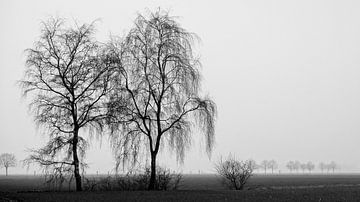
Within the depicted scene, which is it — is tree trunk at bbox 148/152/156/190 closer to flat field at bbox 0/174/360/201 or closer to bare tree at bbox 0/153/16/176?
flat field at bbox 0/174/360/201

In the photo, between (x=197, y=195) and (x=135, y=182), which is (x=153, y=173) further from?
(x=197, y=195)

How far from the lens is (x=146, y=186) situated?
1253 inches

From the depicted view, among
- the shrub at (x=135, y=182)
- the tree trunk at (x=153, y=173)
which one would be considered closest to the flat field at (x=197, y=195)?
the shrub at (x=135, y=182)

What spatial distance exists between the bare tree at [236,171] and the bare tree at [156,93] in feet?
33.5

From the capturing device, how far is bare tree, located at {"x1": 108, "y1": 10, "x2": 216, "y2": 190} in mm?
29266

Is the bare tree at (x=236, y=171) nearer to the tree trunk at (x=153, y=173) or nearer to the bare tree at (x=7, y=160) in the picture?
the tree trunk at (x=153, y=173)

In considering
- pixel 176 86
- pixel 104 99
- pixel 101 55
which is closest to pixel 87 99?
pixel 104 99

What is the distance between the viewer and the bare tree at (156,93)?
29.3m

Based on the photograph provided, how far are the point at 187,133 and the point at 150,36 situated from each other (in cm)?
842

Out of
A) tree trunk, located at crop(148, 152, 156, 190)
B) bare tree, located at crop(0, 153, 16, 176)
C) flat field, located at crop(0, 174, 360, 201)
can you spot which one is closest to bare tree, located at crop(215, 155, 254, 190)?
flat field, located at crop(0, 174, 360, 201)

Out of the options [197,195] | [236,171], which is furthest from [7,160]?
[197,195]

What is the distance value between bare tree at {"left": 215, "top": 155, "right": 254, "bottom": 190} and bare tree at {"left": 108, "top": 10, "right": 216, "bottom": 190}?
402 inches

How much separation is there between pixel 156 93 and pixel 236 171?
13811mm

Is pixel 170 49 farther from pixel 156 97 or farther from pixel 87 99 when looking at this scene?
pixel 87 99
